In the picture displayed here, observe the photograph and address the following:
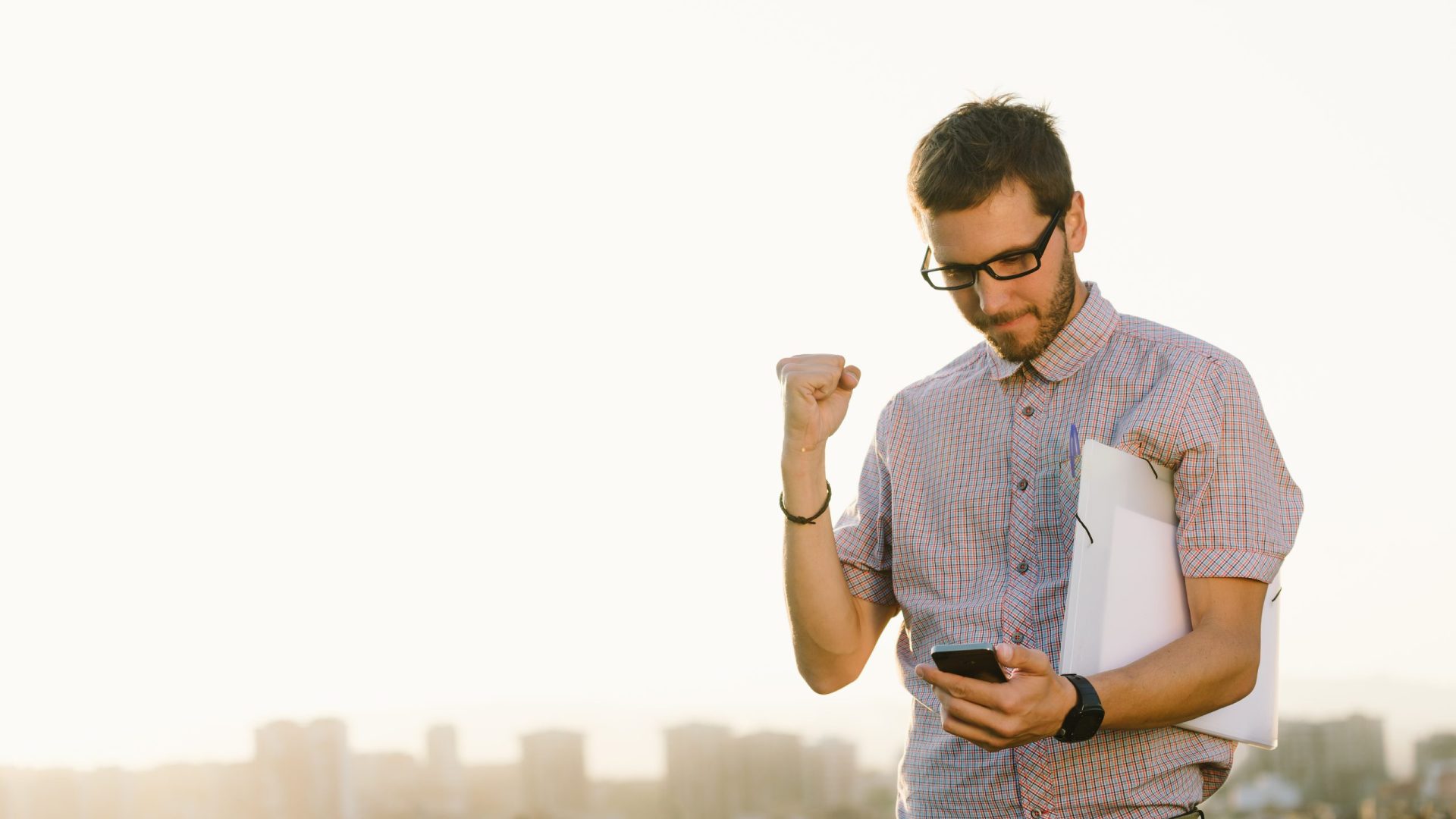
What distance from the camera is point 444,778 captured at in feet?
162

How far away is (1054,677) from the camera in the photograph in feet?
7.07

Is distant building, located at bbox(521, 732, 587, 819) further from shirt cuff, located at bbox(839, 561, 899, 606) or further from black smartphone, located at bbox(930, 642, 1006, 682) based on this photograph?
black smartphone, located at bbox(930, 642, 1006, 682)

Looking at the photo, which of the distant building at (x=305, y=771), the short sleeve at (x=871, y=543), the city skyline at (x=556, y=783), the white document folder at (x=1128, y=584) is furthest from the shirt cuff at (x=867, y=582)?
the distant building at (x=305, y=771)

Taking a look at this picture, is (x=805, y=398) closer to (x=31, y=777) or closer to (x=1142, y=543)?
(x=1142, y=543)

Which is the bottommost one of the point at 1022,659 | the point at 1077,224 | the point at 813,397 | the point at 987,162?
the point at 1022,659

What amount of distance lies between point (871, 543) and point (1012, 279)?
1.97 feet

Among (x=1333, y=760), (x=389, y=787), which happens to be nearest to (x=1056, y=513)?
(x=1333, y=760)

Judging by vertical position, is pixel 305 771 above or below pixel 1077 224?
below

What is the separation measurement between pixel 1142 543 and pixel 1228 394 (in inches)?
11.2

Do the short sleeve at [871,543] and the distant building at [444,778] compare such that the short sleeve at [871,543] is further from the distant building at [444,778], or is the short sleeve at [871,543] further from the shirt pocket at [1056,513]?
the distant building at [444,778]

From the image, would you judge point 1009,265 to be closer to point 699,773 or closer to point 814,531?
point 814,531

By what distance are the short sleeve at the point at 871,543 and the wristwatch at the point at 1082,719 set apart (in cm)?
64

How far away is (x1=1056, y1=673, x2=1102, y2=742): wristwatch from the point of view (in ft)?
7.15

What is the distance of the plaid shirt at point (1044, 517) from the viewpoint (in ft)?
7.89
